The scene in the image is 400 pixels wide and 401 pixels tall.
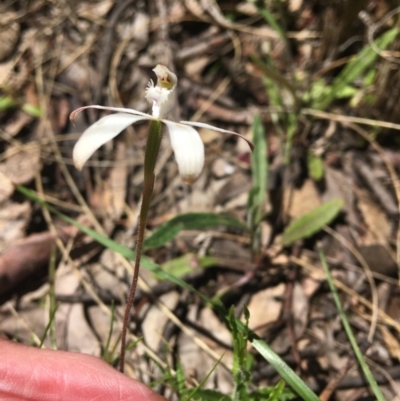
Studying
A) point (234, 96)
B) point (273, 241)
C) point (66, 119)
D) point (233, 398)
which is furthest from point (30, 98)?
point (233, 398)

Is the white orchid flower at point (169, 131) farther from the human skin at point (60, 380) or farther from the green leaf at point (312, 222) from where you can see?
the green leaf at point (312, 222)

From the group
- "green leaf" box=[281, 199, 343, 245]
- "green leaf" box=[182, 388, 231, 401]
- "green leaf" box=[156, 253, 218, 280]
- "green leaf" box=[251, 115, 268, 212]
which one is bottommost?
"green leaf" box=[182, 388, 231, 401]

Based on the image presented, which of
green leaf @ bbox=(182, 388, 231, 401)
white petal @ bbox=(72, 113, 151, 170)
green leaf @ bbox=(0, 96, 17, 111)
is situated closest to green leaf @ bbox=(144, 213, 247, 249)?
green leaf @ bbox=(182, 388, 231, 401)

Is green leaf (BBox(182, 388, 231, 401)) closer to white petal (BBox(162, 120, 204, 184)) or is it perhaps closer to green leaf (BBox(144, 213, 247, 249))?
green leaf (BBox(144, 213, 247, 249))

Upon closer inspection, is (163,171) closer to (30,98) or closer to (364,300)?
(30,98)

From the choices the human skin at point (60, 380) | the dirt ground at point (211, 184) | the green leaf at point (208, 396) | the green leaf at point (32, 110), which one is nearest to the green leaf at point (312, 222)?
the dirt ground at point (211, 184)

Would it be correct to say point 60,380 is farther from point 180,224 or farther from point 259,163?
point 259,163

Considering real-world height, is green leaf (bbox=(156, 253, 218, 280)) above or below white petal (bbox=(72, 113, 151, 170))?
below
